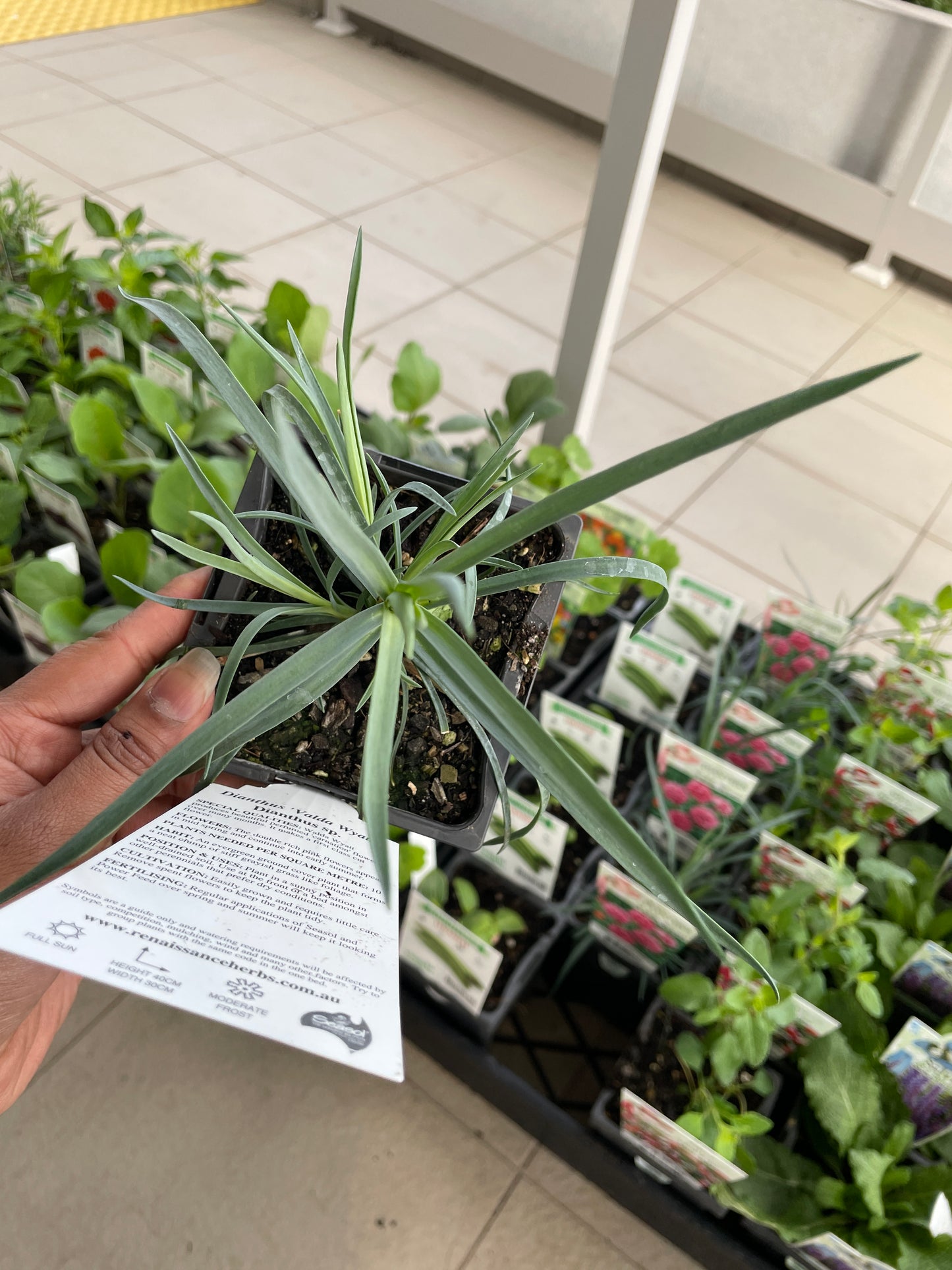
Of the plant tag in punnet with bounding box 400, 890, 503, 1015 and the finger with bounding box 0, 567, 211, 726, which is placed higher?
the finger with bounding box 0, 567, 211, 726

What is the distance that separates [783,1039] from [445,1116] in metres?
0.47

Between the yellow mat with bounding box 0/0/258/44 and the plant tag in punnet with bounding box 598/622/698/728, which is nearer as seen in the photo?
the plant tag in punnet with bounding box 598/622/698/728

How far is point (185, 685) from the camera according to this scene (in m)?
0.61

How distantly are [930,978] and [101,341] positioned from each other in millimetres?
1464

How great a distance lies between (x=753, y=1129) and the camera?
952 mm

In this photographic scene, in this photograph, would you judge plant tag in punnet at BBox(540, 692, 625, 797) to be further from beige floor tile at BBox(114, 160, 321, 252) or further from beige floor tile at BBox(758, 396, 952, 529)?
beige floor tile at BBox(114, 160, 321, 252)

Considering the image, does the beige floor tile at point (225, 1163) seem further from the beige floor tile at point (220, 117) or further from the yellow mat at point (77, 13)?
the yellow mat at point (77, 13)

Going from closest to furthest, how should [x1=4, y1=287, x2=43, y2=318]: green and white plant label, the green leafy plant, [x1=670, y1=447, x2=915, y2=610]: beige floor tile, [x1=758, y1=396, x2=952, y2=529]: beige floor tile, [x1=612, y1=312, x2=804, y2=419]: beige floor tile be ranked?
1. the green leafy plant
2. [x1=4, y1=287, x2=43, y2=318]: green and white plant label
3. [x1=670, y1=447, x2=915, y2=610]: beige floor tile
4. [x1=758, y1=396, x2=952, y2=529]: beige floor tile
5. [x1=612, y1=312, x2=804, y2=419]: beige floor tile

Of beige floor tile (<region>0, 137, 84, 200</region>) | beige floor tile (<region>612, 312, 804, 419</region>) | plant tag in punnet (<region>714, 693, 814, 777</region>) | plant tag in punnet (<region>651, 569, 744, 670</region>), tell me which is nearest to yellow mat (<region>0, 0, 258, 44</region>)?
beige floor tile (<region>0, 137, 84, 200</region>)

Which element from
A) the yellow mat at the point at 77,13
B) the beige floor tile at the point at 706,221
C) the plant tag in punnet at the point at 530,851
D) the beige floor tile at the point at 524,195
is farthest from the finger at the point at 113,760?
the yellow mat at the point at 77,13

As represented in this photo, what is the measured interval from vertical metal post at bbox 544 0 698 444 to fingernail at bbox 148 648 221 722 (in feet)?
3.13

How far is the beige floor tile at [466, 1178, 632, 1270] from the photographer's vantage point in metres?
1.12

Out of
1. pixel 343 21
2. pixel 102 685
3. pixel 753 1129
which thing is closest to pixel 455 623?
pixel 102 685

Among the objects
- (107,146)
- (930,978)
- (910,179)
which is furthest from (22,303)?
(910,179)
